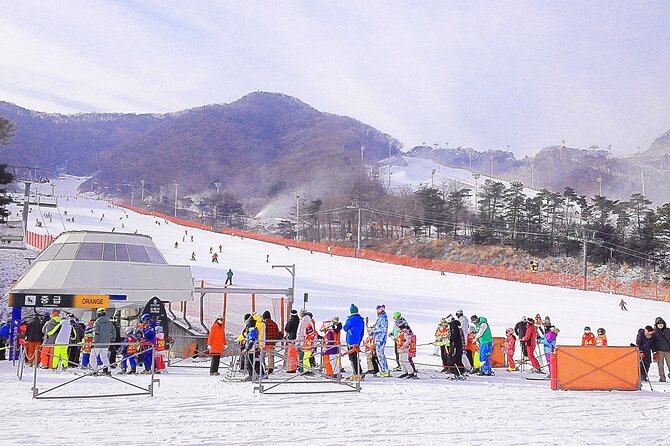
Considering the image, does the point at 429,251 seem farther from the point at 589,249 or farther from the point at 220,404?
the point at 220,404

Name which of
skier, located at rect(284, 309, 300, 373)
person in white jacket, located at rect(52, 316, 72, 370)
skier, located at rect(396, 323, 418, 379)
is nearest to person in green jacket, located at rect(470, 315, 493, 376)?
skier, located at rect(396, 323, 418, 379)

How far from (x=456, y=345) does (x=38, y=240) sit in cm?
3741

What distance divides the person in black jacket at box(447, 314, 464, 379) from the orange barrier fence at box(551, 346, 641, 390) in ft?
7.45

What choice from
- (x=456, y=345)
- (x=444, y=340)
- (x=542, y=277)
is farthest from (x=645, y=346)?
(x=542, y=277)

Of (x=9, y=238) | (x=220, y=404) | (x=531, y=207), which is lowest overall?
(x=220, y=404)

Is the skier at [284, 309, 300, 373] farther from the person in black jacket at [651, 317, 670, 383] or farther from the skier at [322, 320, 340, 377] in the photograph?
the person in black jacket at [651, 317, 670, 383]

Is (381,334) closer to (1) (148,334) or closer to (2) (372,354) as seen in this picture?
(2) (372,354)

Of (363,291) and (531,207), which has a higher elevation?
(531,207)

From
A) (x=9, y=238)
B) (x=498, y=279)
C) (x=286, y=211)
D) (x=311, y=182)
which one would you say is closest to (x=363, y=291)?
(x=498, y=279)

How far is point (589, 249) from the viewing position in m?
Answer: 70.3

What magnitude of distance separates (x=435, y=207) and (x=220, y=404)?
84214 mm

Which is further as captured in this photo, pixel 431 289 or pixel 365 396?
pixel 431 289

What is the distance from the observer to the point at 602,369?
41.3 ft

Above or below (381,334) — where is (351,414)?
below
